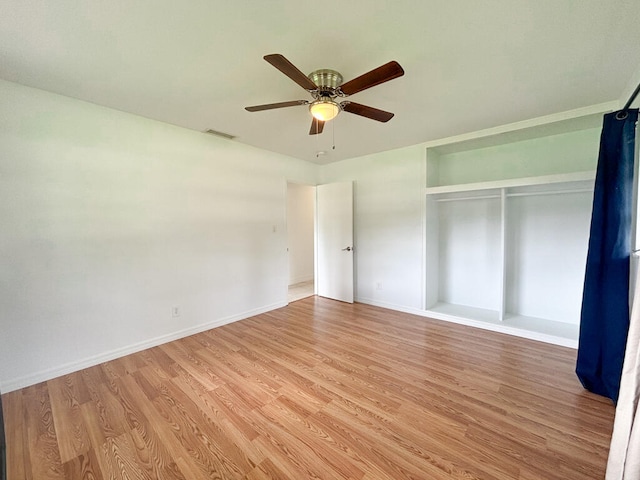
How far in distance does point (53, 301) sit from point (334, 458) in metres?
2.66

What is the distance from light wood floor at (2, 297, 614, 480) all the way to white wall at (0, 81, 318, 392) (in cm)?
34

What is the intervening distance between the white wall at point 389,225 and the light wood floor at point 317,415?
4.14ft

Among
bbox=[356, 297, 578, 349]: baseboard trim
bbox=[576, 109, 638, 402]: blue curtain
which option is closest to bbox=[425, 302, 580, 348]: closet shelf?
bbox=[356, 297, 578, 349]: baseboard trim

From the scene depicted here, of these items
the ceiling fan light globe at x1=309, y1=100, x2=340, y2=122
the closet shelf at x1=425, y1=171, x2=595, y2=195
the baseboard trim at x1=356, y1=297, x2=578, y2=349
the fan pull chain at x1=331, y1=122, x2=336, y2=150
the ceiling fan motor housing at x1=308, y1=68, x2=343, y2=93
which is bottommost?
the baseboard trim at x1=356, y1=297, x2=578, y2=349

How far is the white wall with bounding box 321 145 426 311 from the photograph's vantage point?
3799mm

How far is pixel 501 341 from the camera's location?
2902mm

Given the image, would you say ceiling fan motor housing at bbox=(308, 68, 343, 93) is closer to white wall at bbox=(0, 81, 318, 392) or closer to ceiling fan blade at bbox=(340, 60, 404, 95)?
ceiling fan blade at bbox=(340, 60, 404, 95)

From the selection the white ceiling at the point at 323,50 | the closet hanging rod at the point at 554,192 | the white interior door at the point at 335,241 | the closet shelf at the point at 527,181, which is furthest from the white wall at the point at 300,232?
the closet hanging rod at the point at 554,192

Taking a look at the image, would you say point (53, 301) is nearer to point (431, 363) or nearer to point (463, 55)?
point (431, 363)

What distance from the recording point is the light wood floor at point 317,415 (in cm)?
143

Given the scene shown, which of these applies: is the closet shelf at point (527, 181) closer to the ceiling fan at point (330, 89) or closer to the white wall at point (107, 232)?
the ceiling fan at point (330, 89)

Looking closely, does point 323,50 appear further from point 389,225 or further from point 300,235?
point 300,235

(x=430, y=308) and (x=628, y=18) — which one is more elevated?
(x=628, y=18)

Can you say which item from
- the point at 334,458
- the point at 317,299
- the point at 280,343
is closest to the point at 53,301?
the point at 280,343
